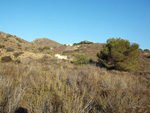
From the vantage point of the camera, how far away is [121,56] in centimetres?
1547

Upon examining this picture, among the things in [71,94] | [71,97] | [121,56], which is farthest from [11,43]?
[71,97]

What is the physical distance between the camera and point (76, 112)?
1.60 meters

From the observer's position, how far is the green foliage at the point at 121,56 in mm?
15130

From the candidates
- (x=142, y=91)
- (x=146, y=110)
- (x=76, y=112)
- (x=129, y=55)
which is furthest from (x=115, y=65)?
(x=76, y=112)

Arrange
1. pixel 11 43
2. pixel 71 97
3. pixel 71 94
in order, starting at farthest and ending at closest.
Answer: pixel 11 43
pixel 71 94
pixel 71 97

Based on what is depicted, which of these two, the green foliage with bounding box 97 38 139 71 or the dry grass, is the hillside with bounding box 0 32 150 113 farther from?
the green foliage with bounding box 97 38 139 71

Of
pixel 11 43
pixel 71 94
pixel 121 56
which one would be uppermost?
pixel 11 43

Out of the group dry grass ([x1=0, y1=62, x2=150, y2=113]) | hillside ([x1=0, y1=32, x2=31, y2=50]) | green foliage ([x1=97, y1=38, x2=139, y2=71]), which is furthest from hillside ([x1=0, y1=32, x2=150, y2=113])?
hillside ([x1=0, y1=32, x2=31, y2=50])

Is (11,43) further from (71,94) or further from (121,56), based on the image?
(71,94)

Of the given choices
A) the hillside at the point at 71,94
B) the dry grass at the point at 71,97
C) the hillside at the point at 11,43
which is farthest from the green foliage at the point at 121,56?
the hillside at the point at 11,43

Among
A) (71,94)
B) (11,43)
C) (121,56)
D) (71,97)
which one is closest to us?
(71,97)

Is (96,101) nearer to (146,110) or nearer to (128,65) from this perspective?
(146,110)

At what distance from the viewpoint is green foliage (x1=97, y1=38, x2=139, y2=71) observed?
15130 mm

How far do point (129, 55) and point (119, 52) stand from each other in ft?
5.92
